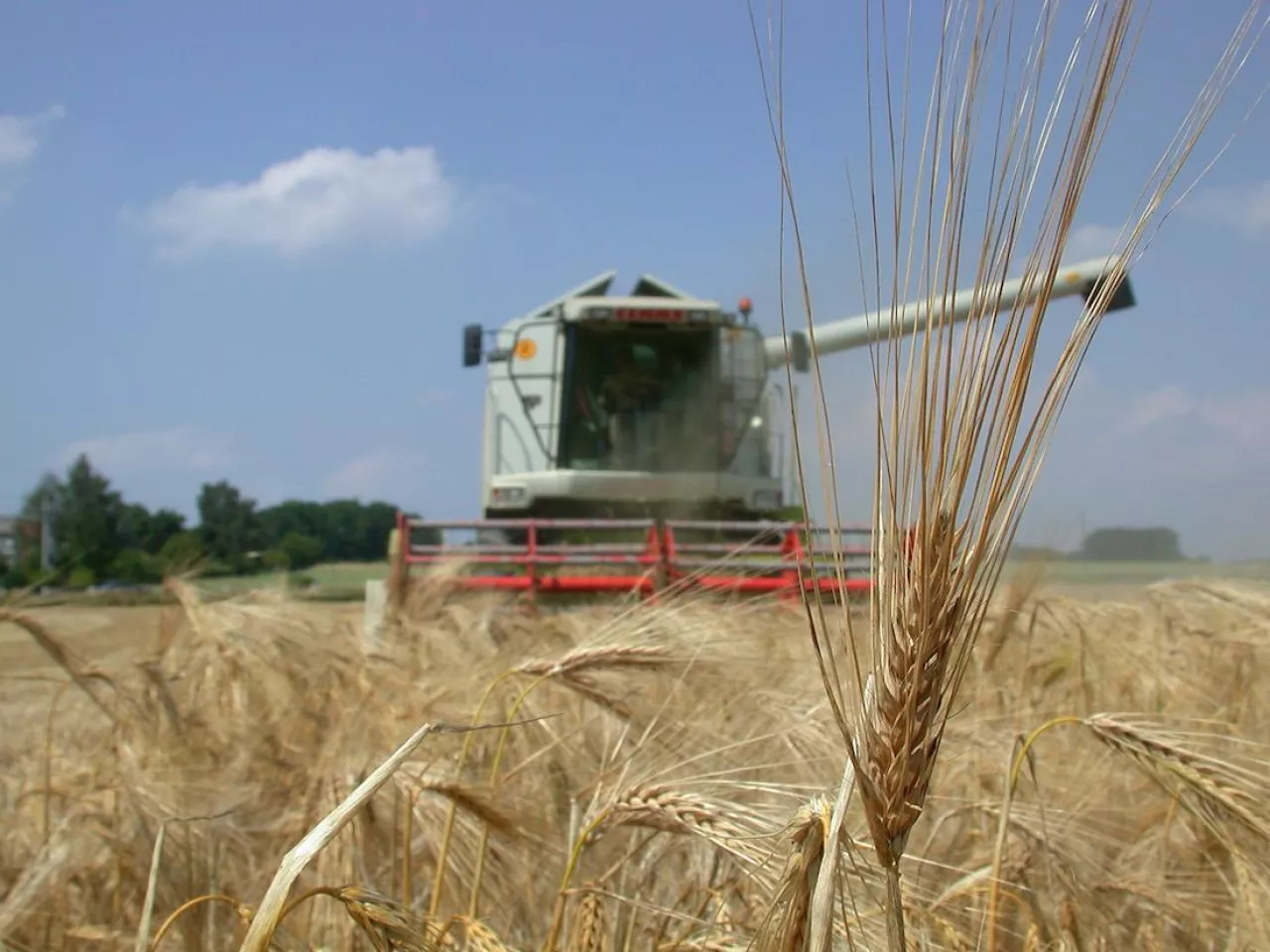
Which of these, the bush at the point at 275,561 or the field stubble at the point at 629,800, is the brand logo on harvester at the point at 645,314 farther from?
the field stubble at the point at 629,800

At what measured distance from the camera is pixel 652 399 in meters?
10.7

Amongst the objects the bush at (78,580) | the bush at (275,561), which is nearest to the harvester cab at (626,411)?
the bush at (275,561)

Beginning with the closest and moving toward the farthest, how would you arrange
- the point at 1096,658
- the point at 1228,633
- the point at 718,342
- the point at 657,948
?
the point at 657,948
the point at 1228,633
the point at 1096,658
the point at 718,342

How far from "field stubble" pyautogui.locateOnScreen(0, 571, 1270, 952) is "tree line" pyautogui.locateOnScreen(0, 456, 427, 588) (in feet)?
2.13

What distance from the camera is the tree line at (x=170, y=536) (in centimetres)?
438

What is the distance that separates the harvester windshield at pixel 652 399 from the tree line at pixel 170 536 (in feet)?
6.39

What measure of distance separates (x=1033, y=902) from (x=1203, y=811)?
1.04 feet

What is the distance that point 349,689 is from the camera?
315cm

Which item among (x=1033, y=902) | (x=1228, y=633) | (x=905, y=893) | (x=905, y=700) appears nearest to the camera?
(x=905, y=700)

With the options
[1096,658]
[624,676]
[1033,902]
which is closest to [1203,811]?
[1033,902]

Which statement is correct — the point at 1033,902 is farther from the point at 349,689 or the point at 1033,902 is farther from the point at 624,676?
the point at 349,689

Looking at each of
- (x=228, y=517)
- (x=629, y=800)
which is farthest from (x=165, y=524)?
→ (x=629, y=800)

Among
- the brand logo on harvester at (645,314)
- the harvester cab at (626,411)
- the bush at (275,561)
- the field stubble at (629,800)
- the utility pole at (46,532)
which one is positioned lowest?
the field stubble at (629,800)

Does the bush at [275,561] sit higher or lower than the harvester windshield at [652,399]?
lower
